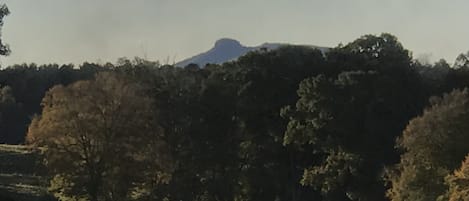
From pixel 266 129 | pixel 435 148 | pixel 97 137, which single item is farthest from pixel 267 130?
pixel 97 137

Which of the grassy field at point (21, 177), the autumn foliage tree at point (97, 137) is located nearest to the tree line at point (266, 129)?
the autumn foliage tree at point (97, 137)

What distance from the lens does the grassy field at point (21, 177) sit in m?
47.7

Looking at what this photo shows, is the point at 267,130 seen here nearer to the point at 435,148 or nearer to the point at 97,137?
the point at 435,148

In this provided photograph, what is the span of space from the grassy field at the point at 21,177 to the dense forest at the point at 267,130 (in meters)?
2.70

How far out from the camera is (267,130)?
6381 centimetres

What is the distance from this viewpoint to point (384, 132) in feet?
197

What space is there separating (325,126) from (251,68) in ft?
26.8

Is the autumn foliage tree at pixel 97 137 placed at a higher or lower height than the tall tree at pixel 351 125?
lower

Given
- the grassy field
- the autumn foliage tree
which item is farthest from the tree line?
the grassy field

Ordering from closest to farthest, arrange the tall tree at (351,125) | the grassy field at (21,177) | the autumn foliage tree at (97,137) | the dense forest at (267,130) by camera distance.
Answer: the autumn foliage tree at (97,137) < the dense forest at (267,130) < the grassy field at (21,177) < the tall tree at (351,125)

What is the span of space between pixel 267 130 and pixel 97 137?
21.3 m

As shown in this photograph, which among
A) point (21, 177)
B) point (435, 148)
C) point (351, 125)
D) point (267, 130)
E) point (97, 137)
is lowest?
point (97, 137)

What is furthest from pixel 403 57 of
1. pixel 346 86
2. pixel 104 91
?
pixel 104 91

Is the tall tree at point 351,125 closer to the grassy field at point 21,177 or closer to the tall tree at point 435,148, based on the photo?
the tall tree at point 435,148
